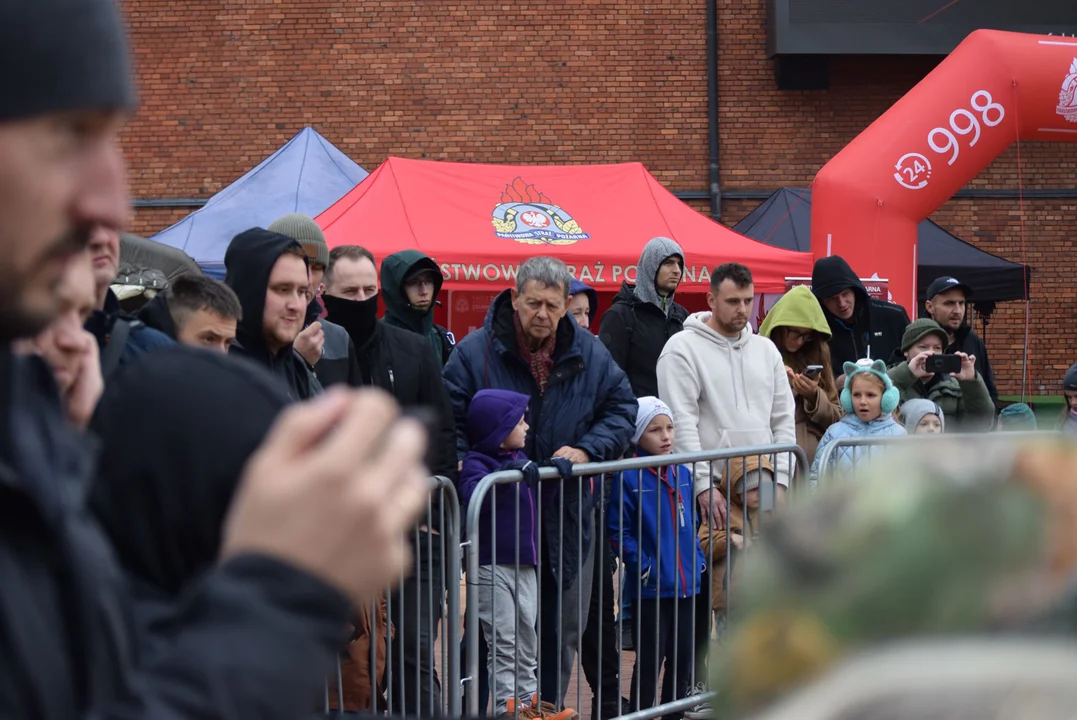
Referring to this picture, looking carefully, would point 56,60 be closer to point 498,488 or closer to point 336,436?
point 336,436

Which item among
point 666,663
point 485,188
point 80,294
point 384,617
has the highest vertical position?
point 485,188

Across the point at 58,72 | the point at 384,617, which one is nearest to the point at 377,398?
the point at 58,72

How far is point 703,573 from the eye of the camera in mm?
5199

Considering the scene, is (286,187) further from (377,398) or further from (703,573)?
(377,398)

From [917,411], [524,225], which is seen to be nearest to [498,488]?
[917,411]

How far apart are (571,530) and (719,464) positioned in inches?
29.7

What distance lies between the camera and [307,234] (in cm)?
565

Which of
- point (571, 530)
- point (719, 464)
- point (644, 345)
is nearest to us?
point (571, 530)

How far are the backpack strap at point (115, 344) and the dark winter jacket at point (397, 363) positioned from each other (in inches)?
65.2

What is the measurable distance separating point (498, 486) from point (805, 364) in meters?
2.55

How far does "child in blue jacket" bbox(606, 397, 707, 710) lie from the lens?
16.0ft

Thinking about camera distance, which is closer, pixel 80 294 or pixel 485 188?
pixel 80 294

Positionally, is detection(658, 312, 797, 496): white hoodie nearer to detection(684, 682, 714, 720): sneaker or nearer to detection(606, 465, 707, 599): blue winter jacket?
detection(606, 465, 707, 599): blue winter jacket

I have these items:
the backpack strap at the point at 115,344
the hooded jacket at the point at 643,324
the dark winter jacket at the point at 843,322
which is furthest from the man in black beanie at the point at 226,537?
the dark winter jacket at the point at 843,322
